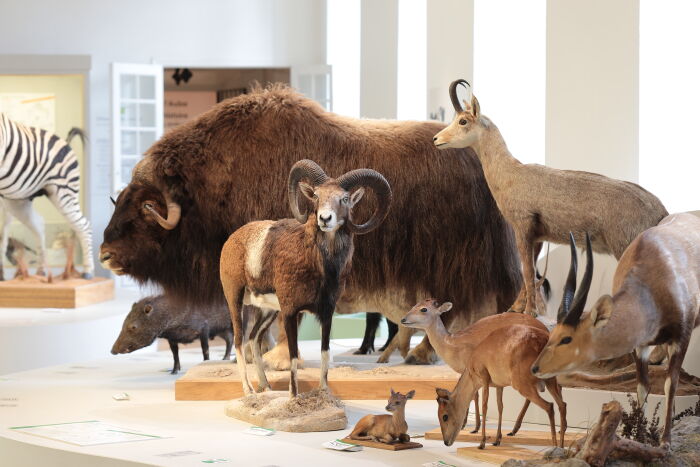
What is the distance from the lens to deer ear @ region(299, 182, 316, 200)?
11.4ft

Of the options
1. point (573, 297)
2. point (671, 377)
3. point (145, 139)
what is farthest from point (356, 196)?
point (145, 139)

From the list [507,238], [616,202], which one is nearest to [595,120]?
[507,238]

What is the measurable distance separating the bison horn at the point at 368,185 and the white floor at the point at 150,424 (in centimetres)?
74

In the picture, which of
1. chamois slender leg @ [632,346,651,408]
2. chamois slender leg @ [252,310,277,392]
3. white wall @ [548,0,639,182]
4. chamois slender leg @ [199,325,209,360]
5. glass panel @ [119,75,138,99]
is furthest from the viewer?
glass panel @ [119,75,138,99]

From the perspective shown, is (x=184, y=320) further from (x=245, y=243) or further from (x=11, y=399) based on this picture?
(x=245, y=243)

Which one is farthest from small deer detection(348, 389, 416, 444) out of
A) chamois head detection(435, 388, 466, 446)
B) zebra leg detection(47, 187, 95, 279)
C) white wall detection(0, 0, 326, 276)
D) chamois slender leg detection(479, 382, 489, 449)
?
white wall detection(0, 0, 326, 276)

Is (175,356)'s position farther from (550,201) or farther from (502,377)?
(502,377)

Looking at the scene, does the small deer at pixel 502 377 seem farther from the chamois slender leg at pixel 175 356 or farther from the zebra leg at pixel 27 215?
the zebra leg at pixel 27 215

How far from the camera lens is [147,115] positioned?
457 inches

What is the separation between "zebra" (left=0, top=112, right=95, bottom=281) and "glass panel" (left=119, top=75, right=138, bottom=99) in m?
3.18

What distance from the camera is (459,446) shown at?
3188 mm

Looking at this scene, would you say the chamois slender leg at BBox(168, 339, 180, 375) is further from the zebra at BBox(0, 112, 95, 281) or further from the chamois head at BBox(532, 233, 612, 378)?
the zebra at BBox(0, 112, 95, 281)

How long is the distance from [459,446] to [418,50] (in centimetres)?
735

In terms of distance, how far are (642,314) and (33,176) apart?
6368 mm
